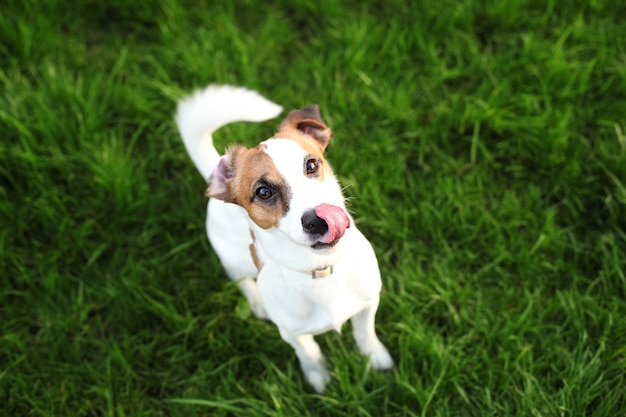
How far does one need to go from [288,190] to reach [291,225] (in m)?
0.13

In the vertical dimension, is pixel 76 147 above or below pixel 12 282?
above

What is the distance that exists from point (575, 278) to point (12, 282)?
123 inches

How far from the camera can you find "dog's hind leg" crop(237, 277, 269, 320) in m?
3.34

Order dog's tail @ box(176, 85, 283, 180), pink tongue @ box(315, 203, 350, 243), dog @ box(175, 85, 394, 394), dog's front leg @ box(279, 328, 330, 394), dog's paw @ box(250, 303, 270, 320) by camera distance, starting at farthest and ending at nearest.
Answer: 1. dog's paw @ box(250, 303, 270, 320)
2. dog's front leg @ box(279, 328, 330, 394)
3. dog's tail @ box(176, 85, 283, 180)
4. dog @ box(175, 85, 394, 394)
5. pink tongue @ box(315, 203, 350, 243)

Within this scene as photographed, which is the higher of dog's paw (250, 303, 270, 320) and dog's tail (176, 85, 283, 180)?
dog's tail (176, 85, 283, 180)

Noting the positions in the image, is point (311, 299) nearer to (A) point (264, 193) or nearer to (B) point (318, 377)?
(A) point (264, 193)

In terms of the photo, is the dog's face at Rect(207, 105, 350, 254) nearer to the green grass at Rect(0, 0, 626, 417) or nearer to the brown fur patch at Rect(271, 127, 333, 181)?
the brown fur patch at Rect(271, 127, 333, 181)

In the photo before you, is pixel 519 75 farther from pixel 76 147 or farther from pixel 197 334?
pixel 76 147

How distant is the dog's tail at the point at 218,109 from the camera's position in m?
2.69

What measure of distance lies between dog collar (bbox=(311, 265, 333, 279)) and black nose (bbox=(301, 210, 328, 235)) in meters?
0.32

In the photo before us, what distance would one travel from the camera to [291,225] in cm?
219

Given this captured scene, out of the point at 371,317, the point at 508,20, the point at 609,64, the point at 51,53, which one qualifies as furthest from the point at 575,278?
the point at 51,53

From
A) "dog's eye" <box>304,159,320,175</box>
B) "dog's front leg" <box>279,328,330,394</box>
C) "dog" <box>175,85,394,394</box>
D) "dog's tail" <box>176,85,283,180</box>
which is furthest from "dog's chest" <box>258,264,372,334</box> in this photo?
"dog's tail" <box>176,85,283,180</box>

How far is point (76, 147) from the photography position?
391cm
